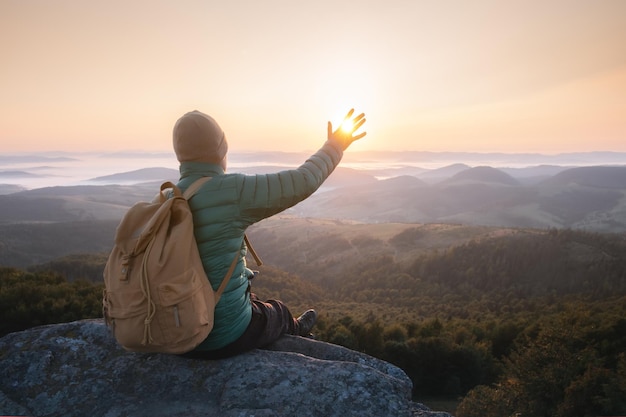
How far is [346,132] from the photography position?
403 cm

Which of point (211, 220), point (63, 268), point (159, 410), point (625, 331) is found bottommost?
point (63, 268)

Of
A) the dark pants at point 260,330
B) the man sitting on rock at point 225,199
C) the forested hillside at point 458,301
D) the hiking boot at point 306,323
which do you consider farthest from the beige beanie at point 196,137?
the forested hillside at point 458,301

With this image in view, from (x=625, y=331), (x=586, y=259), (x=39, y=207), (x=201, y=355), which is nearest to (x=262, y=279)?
(x=625, y=331)

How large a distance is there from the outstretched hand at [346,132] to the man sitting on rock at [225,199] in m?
0.06

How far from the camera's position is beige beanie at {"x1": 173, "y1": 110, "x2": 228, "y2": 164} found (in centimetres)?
333

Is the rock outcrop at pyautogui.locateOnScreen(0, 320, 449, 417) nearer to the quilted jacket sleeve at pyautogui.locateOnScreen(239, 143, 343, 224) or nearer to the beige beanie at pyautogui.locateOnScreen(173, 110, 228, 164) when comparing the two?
the quilted jacket sleeve at pyautogui.locateOnScreen(239, 143, 343, 224)

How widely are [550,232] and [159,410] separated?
102 meters

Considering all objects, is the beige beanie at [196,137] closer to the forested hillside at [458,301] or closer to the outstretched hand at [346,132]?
the outstretched hand at [346,132]

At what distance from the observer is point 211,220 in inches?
130

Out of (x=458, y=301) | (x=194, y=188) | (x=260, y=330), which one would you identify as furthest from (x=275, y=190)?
(x=458, y=301)

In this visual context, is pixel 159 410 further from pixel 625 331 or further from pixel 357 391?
pixel 625 331

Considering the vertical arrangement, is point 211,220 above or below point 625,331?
above

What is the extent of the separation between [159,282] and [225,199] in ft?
2.92

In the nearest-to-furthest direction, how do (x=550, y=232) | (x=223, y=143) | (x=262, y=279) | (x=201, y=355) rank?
1. (x=223, y=143)
2. (x=201, y=355)
3. (x=262, y=279)
4. (x=550, y=232)
